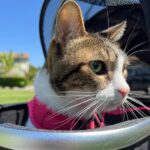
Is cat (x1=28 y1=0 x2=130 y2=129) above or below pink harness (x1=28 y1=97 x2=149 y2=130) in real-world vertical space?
above

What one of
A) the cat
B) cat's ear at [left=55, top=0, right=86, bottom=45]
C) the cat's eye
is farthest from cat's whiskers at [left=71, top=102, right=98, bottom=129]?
cat's ear at [left=55, top=0, right=86, bottom=45]

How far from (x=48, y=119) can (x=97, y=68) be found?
0.85 feet

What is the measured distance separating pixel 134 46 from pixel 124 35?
10 centimetres

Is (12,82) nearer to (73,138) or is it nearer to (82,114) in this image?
(82,114)

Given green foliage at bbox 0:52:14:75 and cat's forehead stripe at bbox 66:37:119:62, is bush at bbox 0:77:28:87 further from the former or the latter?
cat's forehead stripe at bbox 66:37:119:62

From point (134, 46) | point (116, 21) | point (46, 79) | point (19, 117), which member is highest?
point (116, 21)

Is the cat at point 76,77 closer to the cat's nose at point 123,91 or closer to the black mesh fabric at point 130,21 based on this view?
the cat's nose at point 123,91

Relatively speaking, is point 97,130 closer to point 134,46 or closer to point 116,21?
point 134,46

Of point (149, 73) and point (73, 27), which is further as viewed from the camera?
point (149, 73)

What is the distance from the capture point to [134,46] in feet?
5.79

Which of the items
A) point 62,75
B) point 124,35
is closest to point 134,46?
point 124,35

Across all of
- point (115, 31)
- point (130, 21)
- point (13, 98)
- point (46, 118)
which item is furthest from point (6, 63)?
point (46, 118)

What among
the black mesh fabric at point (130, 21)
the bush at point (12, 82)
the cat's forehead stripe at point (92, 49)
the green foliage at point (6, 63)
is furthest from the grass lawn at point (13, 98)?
the green foliage at point (6, 63)

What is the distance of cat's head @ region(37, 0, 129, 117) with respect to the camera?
1.36m
